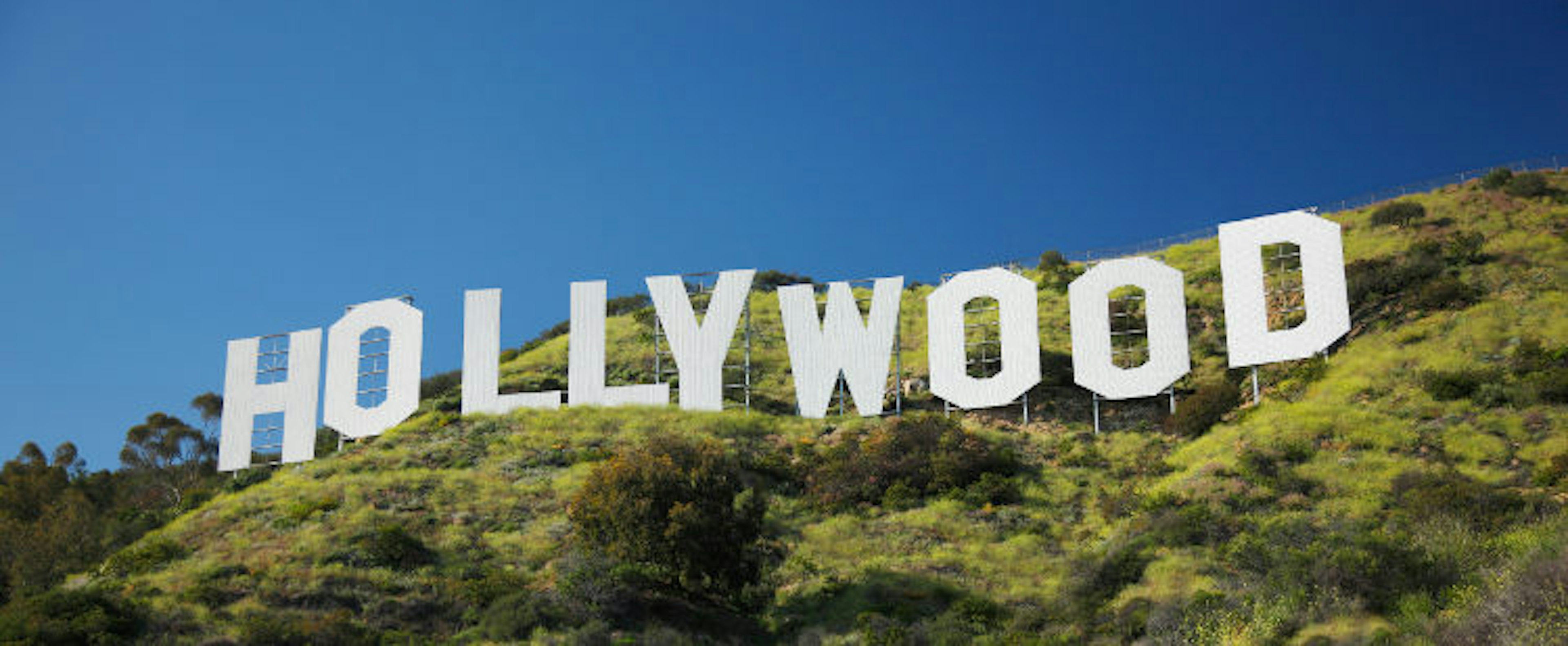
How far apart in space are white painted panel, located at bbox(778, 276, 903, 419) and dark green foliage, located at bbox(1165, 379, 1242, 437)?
11.4m

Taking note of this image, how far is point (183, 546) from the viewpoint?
41812 millimetres

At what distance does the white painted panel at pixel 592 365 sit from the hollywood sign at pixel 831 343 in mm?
57

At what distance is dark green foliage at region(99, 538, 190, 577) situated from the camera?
129ft

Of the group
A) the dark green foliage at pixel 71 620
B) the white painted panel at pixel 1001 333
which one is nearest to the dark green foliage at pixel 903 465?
the white painted panel at pixel 1001 333

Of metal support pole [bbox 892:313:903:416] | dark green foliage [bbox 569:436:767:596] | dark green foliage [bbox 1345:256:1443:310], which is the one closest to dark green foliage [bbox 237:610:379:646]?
dark green foliage [bbox 569:436:767:596]

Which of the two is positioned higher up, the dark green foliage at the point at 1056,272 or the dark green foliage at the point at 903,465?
the dark green foliage at the point at 1056,272

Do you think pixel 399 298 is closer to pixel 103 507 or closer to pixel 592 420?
pixel 592 420

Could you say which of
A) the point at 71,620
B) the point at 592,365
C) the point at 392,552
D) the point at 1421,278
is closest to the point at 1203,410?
the point at 1421,278

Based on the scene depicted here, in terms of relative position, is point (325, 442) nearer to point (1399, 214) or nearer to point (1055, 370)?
point (1055, 370)

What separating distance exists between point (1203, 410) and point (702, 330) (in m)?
20.5

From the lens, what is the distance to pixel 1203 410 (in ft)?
155

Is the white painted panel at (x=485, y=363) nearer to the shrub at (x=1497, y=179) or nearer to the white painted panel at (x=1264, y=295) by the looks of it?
the white painted panel at (x=1264, y=295)

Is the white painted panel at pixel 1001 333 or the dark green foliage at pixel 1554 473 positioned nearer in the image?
the dark green foliage at pixel 1554 473

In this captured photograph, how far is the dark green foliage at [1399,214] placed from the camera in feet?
191
